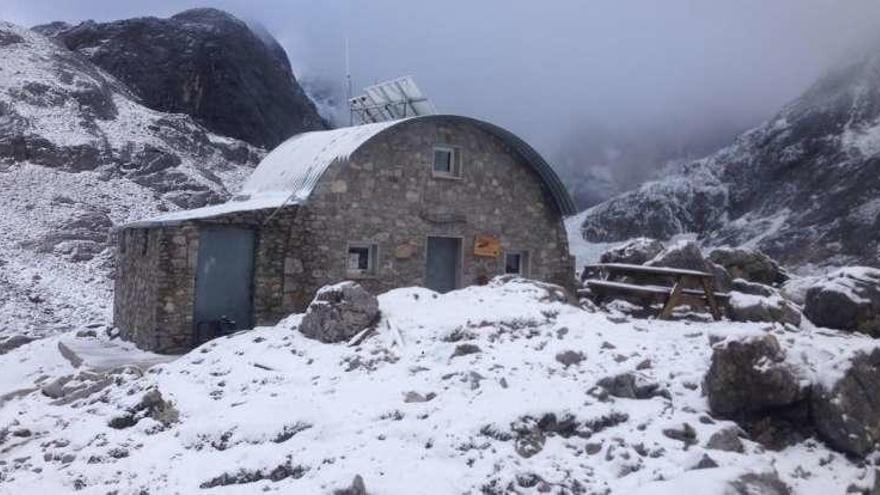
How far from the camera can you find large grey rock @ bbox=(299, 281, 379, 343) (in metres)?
12.1

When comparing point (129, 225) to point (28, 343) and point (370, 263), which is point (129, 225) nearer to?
point (28, 343)

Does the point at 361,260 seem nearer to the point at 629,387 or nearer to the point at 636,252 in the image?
the point at 636,252

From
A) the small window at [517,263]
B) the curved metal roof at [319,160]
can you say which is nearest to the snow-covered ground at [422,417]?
the curved metal roof at [319,160]

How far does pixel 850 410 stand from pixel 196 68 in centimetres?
5584

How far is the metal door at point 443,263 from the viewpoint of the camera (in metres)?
18.7

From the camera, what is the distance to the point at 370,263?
17.8 metres

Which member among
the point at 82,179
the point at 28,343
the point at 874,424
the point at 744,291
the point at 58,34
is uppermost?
the point at 58,34

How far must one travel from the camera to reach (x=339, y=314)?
12.2m

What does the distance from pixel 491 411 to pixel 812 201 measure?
47.5 metres

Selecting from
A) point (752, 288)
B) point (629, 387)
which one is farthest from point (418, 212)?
point (629, 387)

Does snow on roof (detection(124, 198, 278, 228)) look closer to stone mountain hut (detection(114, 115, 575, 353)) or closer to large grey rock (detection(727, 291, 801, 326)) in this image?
stone mountain hut (detection(114, 115, 575, 353))

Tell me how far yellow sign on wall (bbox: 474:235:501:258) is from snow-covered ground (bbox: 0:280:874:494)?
6.11 m

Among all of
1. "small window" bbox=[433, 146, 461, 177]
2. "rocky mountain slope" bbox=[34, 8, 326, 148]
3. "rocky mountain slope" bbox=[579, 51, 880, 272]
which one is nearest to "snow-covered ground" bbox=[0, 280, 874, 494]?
"small window" bbox=[433, 146, 461, 177]

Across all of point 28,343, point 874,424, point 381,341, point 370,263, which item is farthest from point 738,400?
point 28,343
